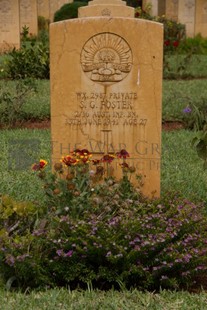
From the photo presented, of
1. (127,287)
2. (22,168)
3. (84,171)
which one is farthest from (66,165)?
(22,168)

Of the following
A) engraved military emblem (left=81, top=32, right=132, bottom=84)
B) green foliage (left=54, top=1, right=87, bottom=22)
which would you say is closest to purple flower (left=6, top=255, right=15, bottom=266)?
engraved military emblem (left=81, top=32, right=132, bottom=84)

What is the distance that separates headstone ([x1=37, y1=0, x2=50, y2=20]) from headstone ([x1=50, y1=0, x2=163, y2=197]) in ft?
62.4

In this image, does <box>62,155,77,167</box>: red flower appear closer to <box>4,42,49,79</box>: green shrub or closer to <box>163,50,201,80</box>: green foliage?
<box>4,42,49,79</box>: green shrub

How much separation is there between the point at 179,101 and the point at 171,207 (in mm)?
6906

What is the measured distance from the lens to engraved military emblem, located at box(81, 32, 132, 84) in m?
4.88

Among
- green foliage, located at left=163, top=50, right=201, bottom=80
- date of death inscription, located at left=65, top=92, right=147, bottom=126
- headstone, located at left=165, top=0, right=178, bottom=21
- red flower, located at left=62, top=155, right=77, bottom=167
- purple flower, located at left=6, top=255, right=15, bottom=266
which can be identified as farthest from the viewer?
headstone, located at left=165, top=0, right=178, bottom=21

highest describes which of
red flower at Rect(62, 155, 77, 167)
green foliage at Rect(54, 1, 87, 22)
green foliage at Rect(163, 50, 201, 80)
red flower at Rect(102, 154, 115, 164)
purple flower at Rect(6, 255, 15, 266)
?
green foliage at Rect(54, 1, 87, 22)

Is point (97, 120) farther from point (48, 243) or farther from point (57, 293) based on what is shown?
point (57, 293)

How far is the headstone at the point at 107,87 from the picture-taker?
16.0 ft

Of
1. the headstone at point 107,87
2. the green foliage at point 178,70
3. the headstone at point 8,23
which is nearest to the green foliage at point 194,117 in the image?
the headstone at point 107,87

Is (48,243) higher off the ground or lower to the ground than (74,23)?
lower

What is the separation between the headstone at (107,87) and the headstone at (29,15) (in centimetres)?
1656

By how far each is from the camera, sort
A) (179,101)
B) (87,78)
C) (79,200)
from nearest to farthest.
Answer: (79,200)
(87,78)
(179,101)

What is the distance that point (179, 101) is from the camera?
11289mm
